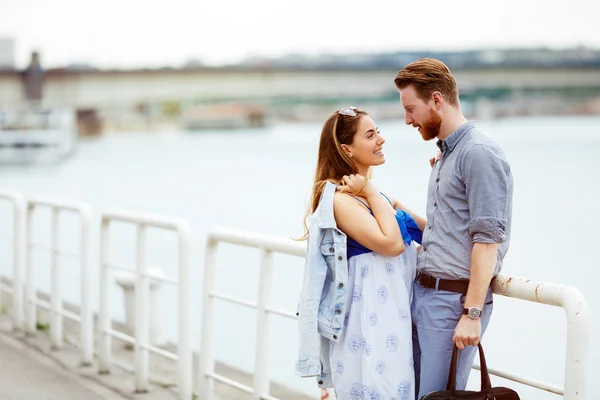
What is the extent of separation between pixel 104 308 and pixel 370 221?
3.23 m

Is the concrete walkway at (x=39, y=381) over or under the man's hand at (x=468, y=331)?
under

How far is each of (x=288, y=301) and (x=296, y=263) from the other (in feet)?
20.8

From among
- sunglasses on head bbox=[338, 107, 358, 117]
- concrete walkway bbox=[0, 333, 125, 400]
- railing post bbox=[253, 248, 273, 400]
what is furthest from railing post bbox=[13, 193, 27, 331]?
sunglasses on head bbox=[338, 107, 358, 117]

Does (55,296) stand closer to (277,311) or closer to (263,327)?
(263,327)

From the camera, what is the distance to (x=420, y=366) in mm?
3053

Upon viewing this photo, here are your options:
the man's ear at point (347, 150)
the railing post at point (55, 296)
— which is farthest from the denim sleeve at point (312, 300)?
the railing post at point (55, 296)

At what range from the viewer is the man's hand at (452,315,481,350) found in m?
2.76

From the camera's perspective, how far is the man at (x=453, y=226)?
2.74 m

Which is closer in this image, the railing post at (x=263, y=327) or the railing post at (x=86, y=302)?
the railing post at (x=263, y=327)

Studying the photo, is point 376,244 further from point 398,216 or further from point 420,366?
point 420,366

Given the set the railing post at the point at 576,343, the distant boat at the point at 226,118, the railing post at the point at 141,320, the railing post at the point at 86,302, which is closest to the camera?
the railing post at the point at 576,343

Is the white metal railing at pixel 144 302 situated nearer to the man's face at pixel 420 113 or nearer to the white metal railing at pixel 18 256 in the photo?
the white metal railing at pixel 18 256

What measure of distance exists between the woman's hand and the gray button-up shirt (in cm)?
21

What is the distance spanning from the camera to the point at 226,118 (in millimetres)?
75312
